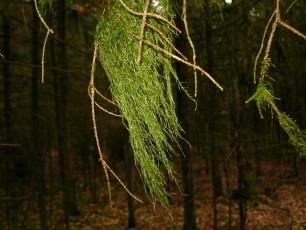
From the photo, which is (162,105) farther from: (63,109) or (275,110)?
(63,109)

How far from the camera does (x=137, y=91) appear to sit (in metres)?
1.53

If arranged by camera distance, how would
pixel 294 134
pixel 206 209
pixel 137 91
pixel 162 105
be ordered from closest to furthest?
pixel 137 91
pixel 162 105
pixel 294 134
pixel 206 209

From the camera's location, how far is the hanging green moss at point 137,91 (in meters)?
1.51

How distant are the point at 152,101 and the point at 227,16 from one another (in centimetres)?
897

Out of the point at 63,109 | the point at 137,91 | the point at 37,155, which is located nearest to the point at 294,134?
the point at 137,91

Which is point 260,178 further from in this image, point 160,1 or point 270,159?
point 160,1

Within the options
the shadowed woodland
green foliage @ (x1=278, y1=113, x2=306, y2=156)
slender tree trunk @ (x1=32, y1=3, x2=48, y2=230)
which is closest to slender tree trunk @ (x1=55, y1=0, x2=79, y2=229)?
the shadowed woodland

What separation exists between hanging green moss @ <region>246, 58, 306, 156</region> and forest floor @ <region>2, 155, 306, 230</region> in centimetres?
754

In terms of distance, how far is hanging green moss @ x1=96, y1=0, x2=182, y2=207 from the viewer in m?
1.51

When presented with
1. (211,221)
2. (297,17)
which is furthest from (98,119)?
(297,17)

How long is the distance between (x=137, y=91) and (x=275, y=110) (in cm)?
61

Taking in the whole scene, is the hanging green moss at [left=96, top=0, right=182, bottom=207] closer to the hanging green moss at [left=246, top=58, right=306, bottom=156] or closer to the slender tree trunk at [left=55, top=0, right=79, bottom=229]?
the hanging green moss at [left=246, top=58, right=306, bottom=156]

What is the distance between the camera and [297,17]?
10.4 m

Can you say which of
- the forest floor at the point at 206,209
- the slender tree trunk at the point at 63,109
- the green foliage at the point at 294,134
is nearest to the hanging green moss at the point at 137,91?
the green foliage at the point at 294,134
